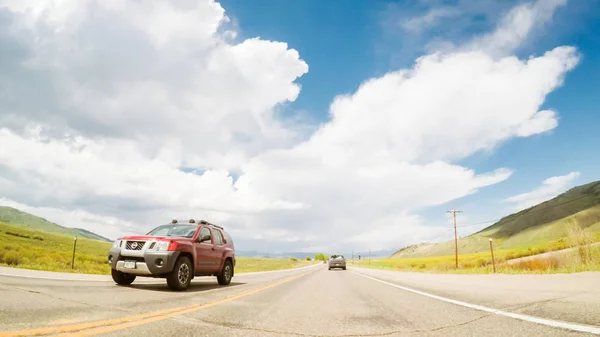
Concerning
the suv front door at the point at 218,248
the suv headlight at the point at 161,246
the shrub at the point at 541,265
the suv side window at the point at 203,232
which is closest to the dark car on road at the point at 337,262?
the shrub at the point at 541,265

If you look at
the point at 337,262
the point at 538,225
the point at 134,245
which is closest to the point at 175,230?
the point at 134,245

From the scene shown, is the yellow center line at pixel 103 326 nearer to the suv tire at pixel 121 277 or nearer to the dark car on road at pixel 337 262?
the suv tire at pixel 121 277

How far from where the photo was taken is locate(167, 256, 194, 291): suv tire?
9055 mm

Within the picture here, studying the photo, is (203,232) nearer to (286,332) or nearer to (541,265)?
(286,332)

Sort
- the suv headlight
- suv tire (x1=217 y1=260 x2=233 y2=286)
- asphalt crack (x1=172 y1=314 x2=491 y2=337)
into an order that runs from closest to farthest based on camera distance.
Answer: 1. asphalt crack (x1=172 y1=314 x2=491 y2=337)
2. the suv headlight
3. suv tire (x1=217 y1=260 x2=233 y2=286)

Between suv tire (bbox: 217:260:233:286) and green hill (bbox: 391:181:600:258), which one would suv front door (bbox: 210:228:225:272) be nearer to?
suv tire (bbox: 217:260:233:286)

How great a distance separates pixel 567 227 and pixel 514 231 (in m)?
187

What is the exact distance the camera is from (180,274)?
9359 mm

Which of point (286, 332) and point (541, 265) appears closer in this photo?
point (286, 332)

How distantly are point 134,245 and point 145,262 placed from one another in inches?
28.1

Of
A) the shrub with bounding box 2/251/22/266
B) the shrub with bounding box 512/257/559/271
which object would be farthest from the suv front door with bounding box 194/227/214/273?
the shrub with bounding box 512/257/559/271

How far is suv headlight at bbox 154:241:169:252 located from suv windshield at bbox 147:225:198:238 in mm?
1288

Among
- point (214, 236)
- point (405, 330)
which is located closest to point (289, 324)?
point (405, 330)

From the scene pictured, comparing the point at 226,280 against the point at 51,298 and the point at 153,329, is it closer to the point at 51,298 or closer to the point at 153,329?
the point at 51,298
